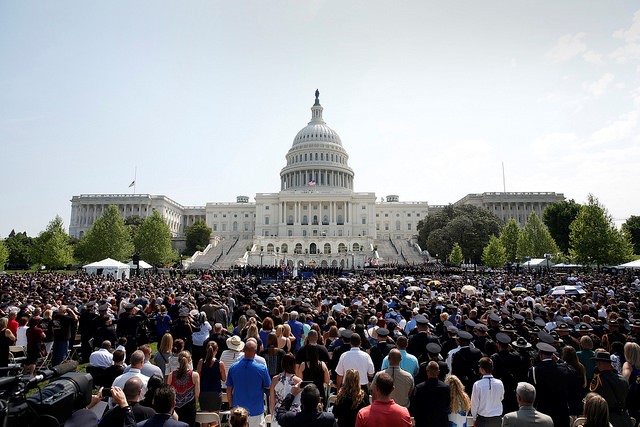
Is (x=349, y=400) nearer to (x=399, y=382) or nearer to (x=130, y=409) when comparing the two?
(x=399, y=382)

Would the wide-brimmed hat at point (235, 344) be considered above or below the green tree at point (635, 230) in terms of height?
below

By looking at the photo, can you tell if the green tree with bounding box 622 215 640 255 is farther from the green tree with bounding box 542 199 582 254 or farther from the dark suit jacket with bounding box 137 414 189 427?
the dark suit jacket with bounding box 137 414 189 427

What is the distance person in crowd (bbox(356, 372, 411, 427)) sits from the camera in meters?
4.94

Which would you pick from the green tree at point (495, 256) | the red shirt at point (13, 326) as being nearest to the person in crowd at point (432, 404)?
the red shirt at point (13, 326)

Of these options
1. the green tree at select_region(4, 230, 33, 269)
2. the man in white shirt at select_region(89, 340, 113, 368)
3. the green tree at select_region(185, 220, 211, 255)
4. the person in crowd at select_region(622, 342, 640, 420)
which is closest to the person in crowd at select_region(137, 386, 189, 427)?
the man in white shirt at select_region(89, 340, 113, 368)

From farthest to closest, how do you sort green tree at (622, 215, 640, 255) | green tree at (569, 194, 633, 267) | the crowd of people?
green tree at (622, 215, 640, 255) → green tree at (569, 194, 633, 267) → the crowd of people

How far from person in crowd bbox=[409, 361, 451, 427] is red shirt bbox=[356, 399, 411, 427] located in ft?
3.87

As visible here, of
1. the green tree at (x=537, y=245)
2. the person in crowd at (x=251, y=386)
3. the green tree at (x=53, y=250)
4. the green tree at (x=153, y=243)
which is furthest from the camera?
the green tree at (x=153, y=243)

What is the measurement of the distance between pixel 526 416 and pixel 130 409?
15.4 feet

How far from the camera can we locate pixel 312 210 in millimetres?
113312

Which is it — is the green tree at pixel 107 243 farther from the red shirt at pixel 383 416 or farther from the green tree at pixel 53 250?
the red shirt at pixel 383 416

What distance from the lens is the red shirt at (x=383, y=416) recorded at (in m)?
4.93

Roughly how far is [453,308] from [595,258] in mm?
42173

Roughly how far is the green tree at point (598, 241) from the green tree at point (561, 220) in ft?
104
